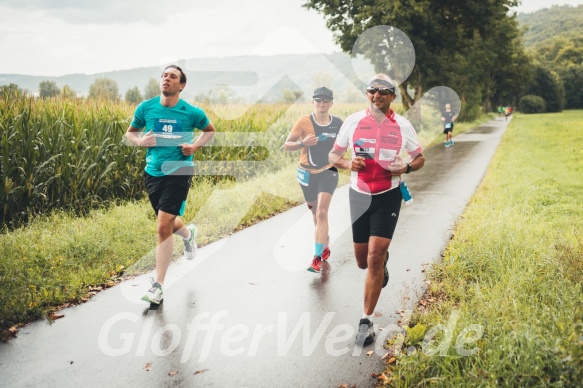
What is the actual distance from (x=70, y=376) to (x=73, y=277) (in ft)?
6.75

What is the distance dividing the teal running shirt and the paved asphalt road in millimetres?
1400

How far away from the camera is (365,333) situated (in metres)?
4.09

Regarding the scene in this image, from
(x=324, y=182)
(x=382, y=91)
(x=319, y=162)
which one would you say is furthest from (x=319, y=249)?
(x=382, y=91)

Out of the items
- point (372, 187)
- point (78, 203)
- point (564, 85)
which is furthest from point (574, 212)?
point (564, 85)

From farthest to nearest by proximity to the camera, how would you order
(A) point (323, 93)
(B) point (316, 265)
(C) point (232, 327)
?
1. (B) point (316, 265)
2. (A) point (323, 93)
3. (C) point (232, 327)

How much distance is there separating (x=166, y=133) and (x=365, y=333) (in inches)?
113

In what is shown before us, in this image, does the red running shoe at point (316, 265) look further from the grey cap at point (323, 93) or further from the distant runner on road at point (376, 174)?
the grey cap at point (323, 93)

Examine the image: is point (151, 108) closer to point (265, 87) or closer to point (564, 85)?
point (265, 87)

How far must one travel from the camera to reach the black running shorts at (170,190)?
509 centimetres

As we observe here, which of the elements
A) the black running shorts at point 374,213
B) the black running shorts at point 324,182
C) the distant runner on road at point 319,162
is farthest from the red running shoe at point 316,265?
the black running shorts at point 374,213

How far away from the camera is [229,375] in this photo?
361 cm

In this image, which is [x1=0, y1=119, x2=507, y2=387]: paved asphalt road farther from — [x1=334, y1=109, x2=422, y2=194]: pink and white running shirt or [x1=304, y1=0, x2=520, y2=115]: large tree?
[x1=304, y1=0, x2=520, y2=115]: large tree

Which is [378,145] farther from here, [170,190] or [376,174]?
[170,190]

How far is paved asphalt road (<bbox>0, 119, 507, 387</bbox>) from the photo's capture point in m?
3.62
